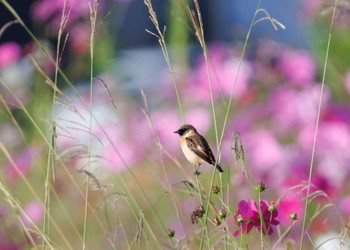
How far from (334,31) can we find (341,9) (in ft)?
10.6

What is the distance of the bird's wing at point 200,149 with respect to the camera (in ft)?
4.99

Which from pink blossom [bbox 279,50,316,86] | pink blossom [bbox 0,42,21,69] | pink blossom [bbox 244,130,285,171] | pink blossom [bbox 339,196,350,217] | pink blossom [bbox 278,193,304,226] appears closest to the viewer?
pink blossom [bbox 278,193,304,226]

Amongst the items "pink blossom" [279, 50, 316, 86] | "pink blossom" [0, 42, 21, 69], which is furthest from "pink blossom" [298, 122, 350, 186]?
"pink blossom" [0, 42, 21, 69]

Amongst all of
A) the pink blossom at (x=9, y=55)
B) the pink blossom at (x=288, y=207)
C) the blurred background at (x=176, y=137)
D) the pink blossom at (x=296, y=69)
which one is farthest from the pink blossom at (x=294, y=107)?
the pink blossom at (x=9, y=55)

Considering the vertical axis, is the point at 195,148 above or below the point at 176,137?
above

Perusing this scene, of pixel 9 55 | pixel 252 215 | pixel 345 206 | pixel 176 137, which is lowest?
pixel 176 137

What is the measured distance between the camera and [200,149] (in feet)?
5.02

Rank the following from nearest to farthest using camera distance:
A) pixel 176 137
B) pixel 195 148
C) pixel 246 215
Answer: pixel 246 215
pixel 195 148
pixel 176 137

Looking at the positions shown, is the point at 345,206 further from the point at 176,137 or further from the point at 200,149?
the point at 200,149

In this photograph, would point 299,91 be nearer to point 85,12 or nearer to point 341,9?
point 85,12

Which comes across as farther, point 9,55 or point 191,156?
point 9,55

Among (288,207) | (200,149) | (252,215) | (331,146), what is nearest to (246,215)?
(252,215)

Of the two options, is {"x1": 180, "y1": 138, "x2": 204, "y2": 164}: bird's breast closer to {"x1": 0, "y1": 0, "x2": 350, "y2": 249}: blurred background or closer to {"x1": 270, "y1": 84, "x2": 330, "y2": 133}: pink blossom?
{"x1": 0, "y1": 0, "x2": 350, "y2": 249}: blurred background

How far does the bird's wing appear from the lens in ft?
4.99
